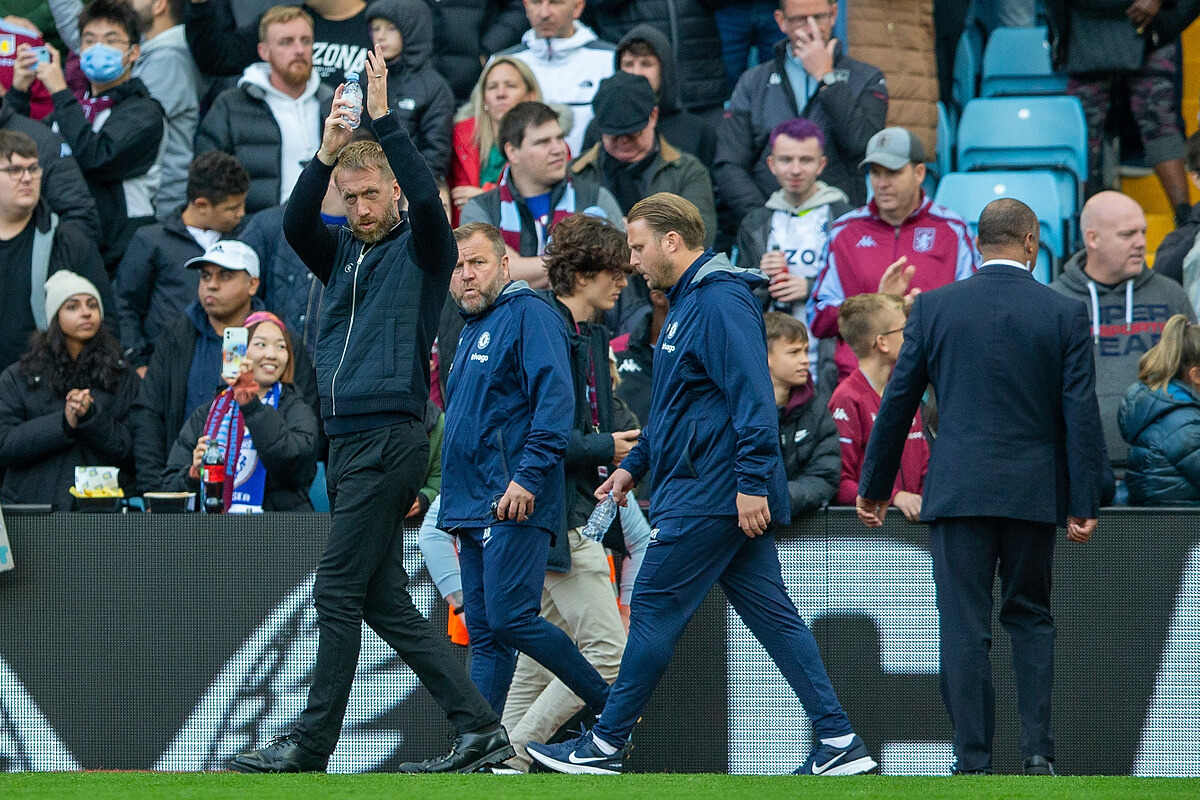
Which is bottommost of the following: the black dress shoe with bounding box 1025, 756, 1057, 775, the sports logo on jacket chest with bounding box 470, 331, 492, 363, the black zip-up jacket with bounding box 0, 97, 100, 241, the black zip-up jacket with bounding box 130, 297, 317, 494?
the black dress shoe with bounding box 1025, 756, 1057, 775

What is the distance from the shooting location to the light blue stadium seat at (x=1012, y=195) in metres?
10.1

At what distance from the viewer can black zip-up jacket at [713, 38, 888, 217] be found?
954 centimetres

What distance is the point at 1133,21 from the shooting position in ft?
34.3

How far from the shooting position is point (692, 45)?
421 inches

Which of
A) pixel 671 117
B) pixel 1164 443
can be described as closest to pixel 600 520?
pixel 1164 443

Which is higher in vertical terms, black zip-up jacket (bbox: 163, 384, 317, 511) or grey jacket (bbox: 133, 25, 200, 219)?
grey jacket (bbox: 133, 25, 200, 219)

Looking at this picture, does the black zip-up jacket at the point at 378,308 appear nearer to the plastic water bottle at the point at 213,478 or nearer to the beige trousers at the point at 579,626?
the beige trousers at the point at 579,626

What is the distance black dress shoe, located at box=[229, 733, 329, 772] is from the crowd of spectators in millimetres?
1674

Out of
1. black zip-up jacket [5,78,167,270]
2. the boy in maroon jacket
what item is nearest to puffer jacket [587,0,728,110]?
black zip-up jacket [5,78,167,270]

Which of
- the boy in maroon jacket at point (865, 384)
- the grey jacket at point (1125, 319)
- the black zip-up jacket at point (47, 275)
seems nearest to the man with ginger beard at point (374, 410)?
the boy in maroon jacket at point (865, 384)

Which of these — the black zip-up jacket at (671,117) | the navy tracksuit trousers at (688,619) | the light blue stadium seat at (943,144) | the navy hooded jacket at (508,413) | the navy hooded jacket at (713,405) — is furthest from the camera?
the light blue stadium seat at (943,144)

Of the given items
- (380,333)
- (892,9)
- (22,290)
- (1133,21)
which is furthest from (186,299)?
(1133,21)

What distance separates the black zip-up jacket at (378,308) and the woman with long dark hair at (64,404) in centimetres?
256

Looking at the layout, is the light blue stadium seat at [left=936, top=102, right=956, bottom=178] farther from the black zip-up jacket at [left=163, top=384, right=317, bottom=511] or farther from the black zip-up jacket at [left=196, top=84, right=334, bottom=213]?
the black zip-up jacket at [left=163, top=384, right=317, bottom=511]
